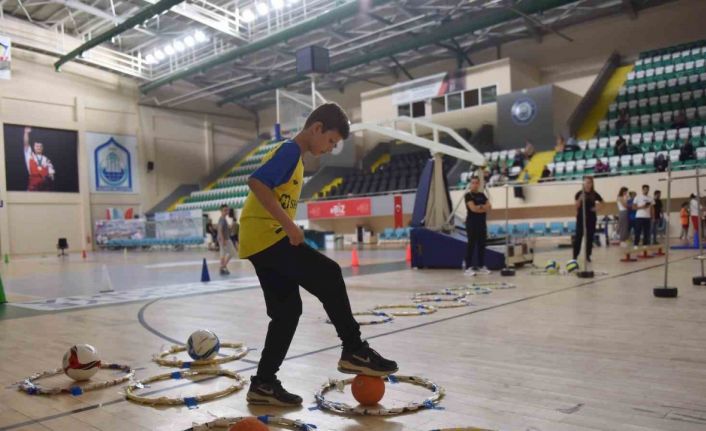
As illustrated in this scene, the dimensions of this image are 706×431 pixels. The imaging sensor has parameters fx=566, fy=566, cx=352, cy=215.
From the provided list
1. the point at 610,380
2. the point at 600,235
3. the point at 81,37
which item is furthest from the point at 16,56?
the point at 610,380

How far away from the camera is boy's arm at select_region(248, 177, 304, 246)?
3.04 meters

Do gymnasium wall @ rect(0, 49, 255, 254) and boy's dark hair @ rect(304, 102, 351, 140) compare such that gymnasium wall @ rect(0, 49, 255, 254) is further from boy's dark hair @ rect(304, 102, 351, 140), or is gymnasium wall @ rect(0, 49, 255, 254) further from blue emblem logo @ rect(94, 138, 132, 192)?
boy's dark hair @ rect(304, 102, 351, 140)

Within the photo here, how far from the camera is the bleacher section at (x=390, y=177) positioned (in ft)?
92.2

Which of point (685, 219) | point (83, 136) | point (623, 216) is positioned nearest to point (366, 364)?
point (623, 216)

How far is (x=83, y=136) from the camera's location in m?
34.2

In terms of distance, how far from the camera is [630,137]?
75.9ft

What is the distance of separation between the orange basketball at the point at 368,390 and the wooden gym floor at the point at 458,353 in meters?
0.14

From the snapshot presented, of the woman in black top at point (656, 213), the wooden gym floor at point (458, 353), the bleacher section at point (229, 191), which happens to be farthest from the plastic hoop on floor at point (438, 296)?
the bleacher section at point (229, 191)

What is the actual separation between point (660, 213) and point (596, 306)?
13203 millimetres

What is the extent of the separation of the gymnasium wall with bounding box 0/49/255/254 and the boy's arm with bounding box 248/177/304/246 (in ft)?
104

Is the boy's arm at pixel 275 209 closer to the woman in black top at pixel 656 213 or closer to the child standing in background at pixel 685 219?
the woman in black top at pixel 656 213

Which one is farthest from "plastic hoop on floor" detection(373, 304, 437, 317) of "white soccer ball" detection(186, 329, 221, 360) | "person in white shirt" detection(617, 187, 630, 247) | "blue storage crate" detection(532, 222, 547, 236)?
"blue storage crate" detection(532, 222, 547, 236)

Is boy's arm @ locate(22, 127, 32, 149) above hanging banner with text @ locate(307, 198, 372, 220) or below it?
above

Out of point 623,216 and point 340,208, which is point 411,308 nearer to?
point 623,216
